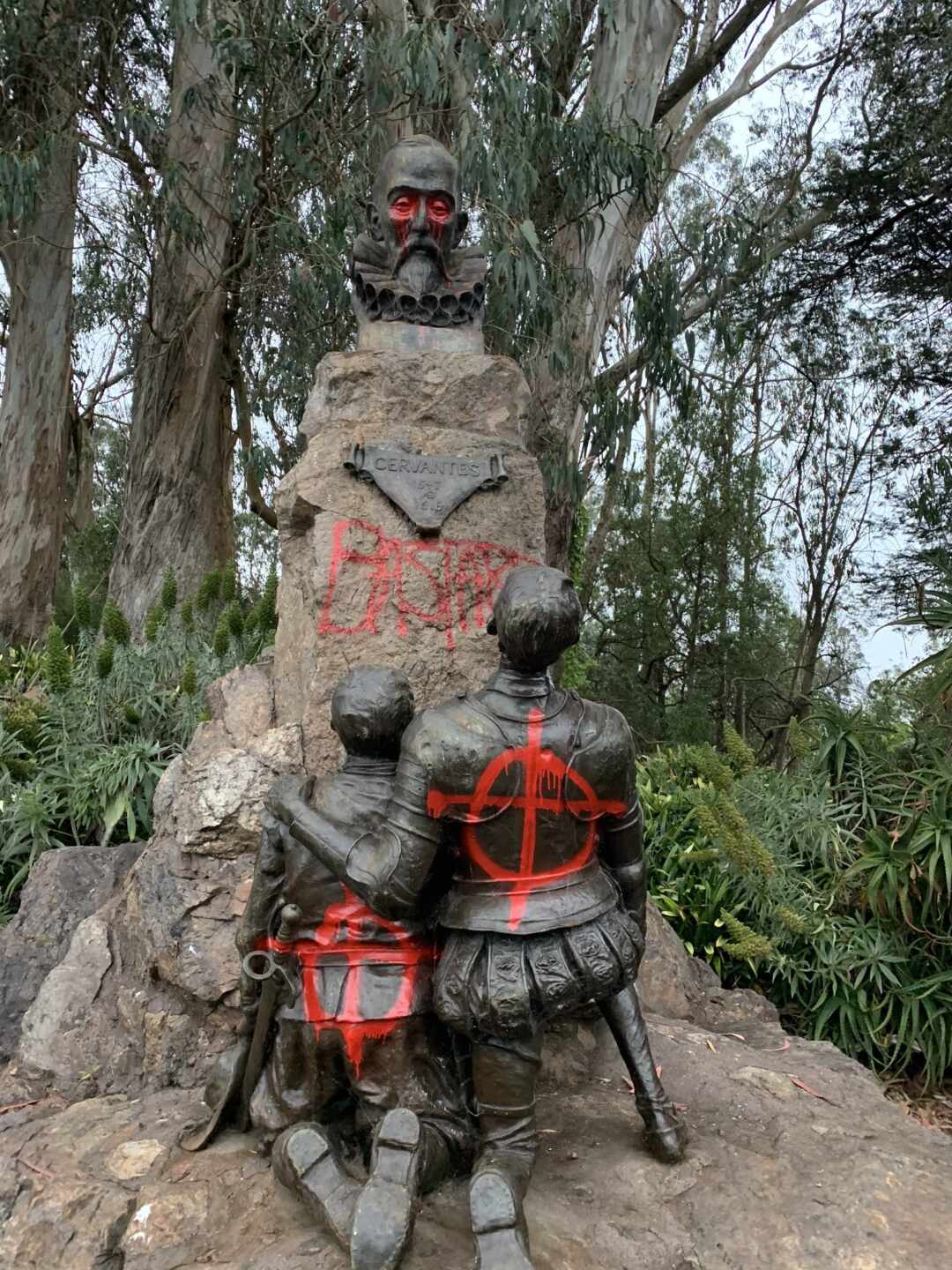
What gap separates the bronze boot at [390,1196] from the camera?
194cm

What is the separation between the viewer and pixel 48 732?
16.8ft

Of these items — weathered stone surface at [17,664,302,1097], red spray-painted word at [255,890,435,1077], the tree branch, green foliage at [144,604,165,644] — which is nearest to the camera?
red spray-painted word at [255,890,435,1077]

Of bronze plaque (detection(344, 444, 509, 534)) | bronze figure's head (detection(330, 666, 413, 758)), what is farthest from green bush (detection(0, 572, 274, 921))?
bronze figure's head (detection(330, 666, 413, 758))

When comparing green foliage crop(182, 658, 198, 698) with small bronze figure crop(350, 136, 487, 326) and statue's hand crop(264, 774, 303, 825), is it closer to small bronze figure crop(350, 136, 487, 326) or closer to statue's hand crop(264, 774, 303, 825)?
small bronze figure crop(350, 136, 487, 326)

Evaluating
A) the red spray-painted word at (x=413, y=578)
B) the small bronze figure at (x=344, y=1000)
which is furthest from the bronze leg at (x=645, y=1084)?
the red spray-painted word at (x=413, y=578)

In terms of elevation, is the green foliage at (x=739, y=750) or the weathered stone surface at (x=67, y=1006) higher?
the green foliage at (x=739, y=750)

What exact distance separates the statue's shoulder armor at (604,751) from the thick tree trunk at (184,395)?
21.5 ft

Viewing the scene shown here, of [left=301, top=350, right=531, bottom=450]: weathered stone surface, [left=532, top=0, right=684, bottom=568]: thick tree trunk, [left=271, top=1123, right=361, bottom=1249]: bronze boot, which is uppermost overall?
[left=532, top=0, right=684, bottom=568]: thick tree trunk

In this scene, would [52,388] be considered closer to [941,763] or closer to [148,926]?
[148,926]

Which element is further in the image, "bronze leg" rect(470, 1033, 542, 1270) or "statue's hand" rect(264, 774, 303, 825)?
"statue's hand" rect(264, 774, 303, 825)

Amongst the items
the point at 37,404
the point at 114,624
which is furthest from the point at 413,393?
the point at 37,404

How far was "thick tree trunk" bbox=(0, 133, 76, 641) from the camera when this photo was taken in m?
8.98

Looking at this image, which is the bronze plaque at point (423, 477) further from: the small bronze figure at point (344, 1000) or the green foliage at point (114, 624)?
the green foliage at point (114, 624)

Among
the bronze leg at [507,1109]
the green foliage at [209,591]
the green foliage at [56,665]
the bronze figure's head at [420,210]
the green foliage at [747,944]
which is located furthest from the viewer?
the green foliage at [209,591]
